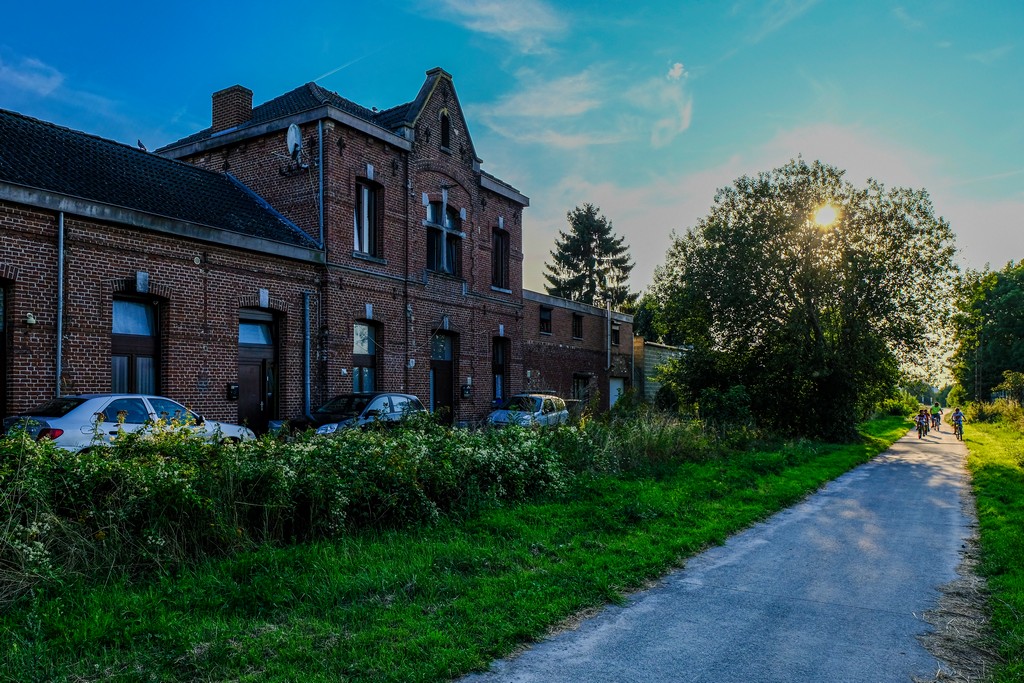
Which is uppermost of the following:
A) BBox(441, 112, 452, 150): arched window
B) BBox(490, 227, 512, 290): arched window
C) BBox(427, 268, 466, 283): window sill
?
BBox(441, 112, 452, 150): arched window

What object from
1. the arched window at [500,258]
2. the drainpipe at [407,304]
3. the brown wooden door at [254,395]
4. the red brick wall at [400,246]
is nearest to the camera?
the brown wooden door at [254,395]

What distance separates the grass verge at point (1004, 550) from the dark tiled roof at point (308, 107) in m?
18.2

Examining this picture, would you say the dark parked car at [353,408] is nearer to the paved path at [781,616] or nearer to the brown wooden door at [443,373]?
the brown wooden door at [443,373]

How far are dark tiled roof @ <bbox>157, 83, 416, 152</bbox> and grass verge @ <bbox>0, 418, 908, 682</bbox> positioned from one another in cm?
1715

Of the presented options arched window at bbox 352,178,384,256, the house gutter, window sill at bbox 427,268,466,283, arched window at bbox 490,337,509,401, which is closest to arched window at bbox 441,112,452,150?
arched window at bbox 352,178,384,256

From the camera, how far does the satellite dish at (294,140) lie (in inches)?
777

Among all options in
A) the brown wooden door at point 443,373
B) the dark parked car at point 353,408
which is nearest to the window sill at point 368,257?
the brown wooden door at point 443,373

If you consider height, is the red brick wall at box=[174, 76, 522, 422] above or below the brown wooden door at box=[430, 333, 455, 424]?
above

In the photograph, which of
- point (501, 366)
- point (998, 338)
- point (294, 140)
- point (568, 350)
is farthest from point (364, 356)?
point (998, 338)

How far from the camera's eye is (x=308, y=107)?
2189cm

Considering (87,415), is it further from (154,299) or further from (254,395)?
(254,395)

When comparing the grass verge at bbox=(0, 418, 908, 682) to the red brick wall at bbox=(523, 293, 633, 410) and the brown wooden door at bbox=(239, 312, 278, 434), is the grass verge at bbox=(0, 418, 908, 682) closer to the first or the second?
the brown wooden door at bbox=(239, 312, 278, 434)

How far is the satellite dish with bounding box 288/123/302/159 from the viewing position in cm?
1973

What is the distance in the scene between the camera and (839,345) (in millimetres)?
26703
